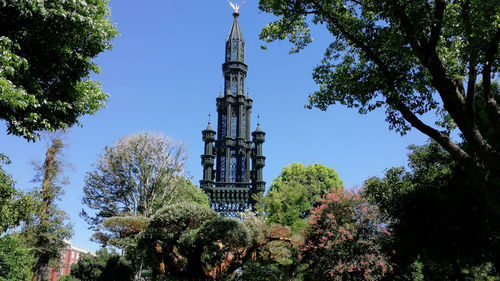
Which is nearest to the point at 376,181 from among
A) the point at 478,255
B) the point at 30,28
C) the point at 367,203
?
the point at 367,203

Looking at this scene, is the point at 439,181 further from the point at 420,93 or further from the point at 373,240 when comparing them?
the point at 420,93

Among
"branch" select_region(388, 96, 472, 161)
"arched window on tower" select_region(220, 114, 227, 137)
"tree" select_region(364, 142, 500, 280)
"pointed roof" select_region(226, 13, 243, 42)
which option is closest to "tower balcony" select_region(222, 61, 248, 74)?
"pointed roof" select_region(226, 13, 243, 42)

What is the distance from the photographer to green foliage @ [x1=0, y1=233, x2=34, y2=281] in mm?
15875

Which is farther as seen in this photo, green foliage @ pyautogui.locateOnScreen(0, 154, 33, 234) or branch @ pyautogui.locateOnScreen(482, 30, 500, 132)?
green foliage @ pyautogui.locateOnScreen(0, 154, 33, 234)

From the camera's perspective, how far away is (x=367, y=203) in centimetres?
1617

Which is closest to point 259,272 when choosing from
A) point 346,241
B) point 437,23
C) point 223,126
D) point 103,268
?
point 346,241

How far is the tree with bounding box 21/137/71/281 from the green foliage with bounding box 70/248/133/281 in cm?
543

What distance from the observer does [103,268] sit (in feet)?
98.2

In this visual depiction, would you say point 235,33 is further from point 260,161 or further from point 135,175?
point 135,175

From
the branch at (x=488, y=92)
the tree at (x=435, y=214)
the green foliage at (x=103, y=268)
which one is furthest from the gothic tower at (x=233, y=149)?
the branch at (x=488, y=92)

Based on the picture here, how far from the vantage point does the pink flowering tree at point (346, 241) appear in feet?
48.2

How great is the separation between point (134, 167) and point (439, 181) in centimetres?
1691

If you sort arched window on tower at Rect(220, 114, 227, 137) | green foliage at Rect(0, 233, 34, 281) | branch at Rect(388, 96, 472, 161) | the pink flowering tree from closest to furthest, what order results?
branch at Rect(388, 96, 472, 161) < the pink flowering tree < green foliage at Rect(0, 233, 34, 281) < arched window on tower at Rect(220, 114, 227, 137)

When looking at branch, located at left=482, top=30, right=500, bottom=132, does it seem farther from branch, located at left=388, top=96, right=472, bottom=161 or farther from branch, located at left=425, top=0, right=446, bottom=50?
branch, located at left=425, top=0, right=446, bottom=50
